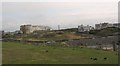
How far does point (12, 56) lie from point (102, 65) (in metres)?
10.1

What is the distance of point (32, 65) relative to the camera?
72.4 ft

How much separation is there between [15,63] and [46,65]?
2901 millimetres

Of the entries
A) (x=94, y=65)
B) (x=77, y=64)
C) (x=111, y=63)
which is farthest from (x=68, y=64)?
(x=111, y=63)

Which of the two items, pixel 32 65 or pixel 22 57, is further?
pixel 22 57

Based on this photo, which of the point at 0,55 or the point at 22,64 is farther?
the point at 0,55

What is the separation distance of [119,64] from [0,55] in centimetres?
1250

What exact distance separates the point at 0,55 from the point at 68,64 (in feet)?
28.5

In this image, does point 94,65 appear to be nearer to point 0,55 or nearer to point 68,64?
point 68,64

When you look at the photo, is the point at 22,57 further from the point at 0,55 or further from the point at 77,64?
the point at 77,64

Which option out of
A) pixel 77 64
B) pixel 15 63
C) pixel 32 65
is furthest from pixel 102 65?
pixel 15 63

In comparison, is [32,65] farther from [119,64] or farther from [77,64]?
[119,64]

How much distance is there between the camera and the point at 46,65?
72.8ft

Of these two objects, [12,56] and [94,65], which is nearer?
[94,65]

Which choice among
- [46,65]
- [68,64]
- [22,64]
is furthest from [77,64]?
[22,64]
